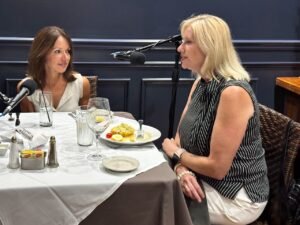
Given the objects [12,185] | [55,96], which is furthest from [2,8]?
[12,185]

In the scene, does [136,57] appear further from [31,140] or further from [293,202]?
[293,202]

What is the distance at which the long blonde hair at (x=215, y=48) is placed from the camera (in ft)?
5.88

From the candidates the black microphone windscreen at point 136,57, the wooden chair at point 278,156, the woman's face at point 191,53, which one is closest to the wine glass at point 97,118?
the woman's face at point 191,53

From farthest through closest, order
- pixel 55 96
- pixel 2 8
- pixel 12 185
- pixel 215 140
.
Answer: pixel 2 8, pixel 55 96, pixel 215 140, pixel 12 185

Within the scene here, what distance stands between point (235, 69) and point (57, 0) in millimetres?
1633

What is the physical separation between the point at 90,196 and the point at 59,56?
4.18 ft

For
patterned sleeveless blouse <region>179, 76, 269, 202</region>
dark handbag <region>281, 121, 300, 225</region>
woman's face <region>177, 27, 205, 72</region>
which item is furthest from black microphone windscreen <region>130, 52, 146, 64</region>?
dark handbag <region>281, 121, 300, 225</region>

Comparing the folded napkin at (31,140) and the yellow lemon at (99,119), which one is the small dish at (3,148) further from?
the yellow lemon at (99,119)

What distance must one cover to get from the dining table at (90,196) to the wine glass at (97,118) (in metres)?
0.12

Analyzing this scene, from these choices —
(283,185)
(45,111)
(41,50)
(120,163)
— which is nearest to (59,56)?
(41,50)

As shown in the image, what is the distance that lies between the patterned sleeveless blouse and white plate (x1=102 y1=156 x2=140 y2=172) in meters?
0.38

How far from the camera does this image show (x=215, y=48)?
1.79 meters

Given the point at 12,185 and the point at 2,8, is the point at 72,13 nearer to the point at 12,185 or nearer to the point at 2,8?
the point at 2,8

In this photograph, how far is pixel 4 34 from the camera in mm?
2975
